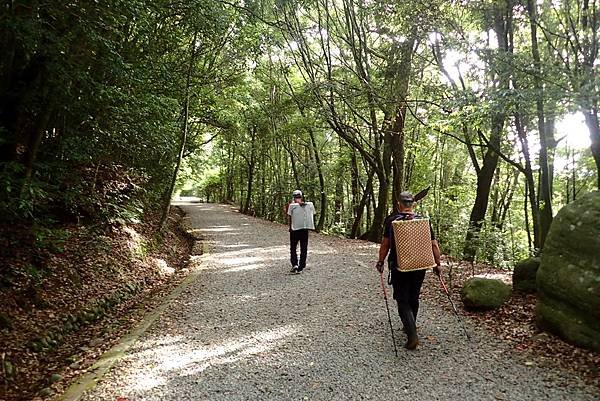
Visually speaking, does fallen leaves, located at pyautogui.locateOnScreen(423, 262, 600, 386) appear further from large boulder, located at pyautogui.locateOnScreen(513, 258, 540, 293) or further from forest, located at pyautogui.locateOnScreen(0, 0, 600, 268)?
forest, located at pyautogui.locateOnScreen(0, 0, 600, 268)

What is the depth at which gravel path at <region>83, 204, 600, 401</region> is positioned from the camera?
3.75 meters

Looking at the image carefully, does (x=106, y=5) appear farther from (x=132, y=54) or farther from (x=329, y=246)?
(x=329, y=246)

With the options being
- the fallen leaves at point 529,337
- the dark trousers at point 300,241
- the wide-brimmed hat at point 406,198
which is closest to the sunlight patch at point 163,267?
the dark trousers at point 300,241

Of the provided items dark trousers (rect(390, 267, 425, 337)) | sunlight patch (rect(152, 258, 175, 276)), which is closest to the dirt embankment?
sunlight patch (rect(152, 258, 175, 276))

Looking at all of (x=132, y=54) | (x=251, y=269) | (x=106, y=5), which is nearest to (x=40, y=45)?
(x=106, y=5)

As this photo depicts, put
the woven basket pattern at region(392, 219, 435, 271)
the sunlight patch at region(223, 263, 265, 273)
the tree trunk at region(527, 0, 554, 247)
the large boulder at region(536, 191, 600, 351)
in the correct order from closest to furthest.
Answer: the large boulder at region(536, 191, 600, 351) → the woven basket pattern at region(392, 219, 435, 271) → the tree trunk at region(527, 0, 554, 247) → the sunlight patch at region(223, 263, 265, 273)

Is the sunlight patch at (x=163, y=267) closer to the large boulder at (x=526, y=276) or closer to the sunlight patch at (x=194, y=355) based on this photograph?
the sunlight patch at (x=194, y=355)

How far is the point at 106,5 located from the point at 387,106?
25.9ft

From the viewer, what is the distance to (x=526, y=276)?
6121 mm

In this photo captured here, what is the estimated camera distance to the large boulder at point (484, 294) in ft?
18.6

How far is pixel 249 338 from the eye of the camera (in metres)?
5.14

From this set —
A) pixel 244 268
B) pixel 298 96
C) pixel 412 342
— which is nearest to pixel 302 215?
pixel 244 268

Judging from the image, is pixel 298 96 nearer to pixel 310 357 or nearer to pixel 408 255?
pixel 408 255

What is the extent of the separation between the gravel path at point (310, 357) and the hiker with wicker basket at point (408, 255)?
1.68 feet
